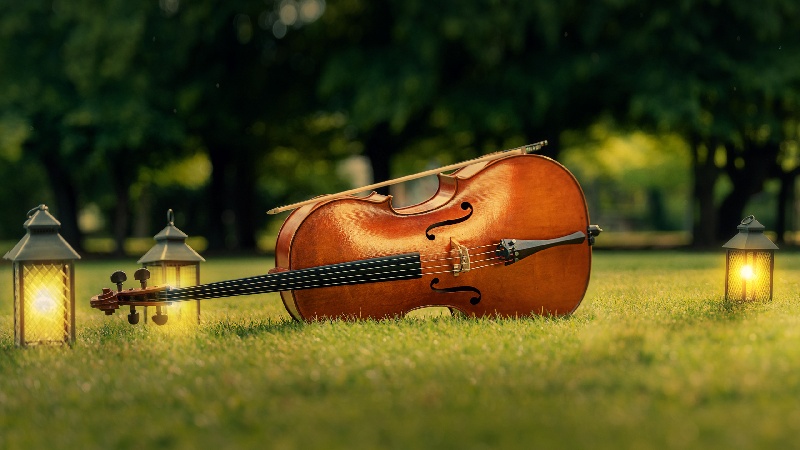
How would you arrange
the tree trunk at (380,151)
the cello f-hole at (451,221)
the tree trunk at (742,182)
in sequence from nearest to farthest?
1. the cello f-hole at (451,221)
2. the tree trunk at (380,151)
3. the tree trunk at (742,182)

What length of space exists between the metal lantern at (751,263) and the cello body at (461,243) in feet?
3.78

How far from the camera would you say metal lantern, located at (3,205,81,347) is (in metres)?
4.50

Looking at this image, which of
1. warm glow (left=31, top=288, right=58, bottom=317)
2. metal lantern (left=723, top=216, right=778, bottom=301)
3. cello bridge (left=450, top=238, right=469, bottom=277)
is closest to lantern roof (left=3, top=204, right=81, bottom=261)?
warm glow (left=31, top=288, right=58, bottom=317)

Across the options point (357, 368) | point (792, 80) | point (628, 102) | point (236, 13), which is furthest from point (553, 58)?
point (357, 368)

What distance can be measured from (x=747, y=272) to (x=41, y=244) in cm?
455

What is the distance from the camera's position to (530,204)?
17.5 ft

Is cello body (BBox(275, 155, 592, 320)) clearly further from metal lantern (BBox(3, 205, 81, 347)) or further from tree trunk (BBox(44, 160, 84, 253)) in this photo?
tree trunk (BBox(44, 160, 84, 253))

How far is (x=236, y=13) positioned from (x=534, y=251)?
11750 mm

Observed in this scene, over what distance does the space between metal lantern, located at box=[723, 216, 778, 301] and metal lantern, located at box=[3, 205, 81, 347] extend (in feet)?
13.9

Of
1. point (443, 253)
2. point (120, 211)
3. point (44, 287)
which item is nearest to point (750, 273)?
point (443, 253)

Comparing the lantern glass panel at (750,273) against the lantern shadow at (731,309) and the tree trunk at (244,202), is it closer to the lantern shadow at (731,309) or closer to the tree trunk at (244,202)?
the lantern shadow at (731,309)

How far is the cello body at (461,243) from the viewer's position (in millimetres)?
4961

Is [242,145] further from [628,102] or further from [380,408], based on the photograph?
[380,408]

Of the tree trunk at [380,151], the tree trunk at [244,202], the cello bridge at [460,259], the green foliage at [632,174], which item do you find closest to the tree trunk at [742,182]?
the green foliage at [632,174]
